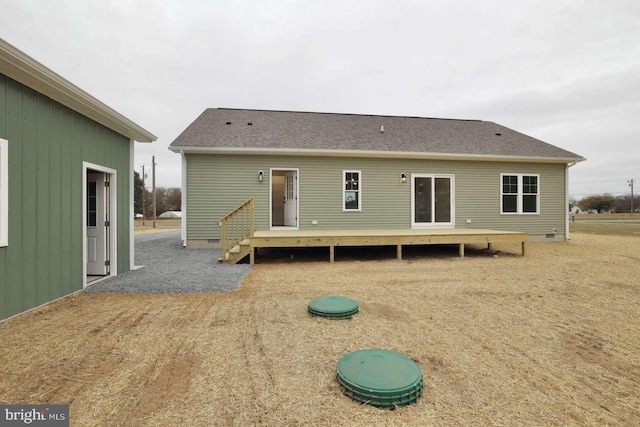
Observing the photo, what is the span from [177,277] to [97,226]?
1828 mm

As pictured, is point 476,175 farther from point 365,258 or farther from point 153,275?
point 153,275

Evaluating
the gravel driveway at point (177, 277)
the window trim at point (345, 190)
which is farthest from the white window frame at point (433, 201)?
the gravel driveway at point (177, 277)

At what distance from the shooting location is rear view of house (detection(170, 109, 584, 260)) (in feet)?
28.8

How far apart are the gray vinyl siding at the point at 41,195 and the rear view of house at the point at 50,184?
12 mm

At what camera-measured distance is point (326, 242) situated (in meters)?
6.99

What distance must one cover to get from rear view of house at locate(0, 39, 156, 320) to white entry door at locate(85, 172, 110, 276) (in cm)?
2

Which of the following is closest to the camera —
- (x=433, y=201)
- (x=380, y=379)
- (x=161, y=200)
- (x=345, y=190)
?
(x=380, y=379)

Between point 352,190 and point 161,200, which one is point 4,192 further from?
A: point 161,200

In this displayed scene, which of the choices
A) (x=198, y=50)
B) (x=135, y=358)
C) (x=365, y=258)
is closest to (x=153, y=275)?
(x=135, y=358)

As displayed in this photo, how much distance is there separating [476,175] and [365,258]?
548cm

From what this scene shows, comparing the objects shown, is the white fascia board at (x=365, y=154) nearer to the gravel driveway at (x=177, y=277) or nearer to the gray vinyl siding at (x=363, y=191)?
the gray vinyl siding at (x=363, y=191)

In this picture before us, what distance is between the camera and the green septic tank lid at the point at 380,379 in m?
1.74

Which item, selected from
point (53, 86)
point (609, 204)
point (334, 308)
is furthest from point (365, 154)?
point (609, 204)

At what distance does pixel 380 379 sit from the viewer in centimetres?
185
